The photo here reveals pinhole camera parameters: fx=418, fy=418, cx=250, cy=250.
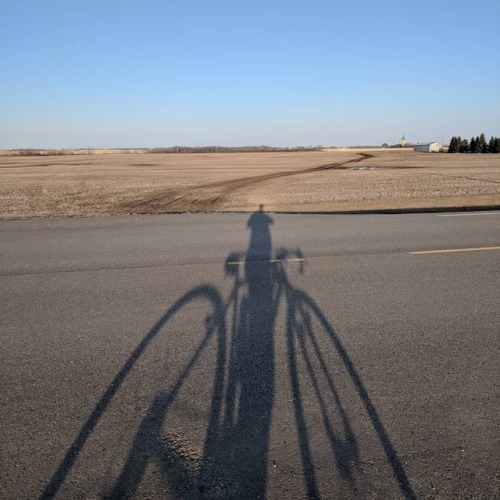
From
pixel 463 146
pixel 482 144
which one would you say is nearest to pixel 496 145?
pixel 482 144

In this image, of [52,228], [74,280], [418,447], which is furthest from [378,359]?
[52,228]

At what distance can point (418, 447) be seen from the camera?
2.54m

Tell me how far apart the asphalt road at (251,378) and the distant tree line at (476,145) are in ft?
283

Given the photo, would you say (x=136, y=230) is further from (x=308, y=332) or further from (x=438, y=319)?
(x=438, y=319)

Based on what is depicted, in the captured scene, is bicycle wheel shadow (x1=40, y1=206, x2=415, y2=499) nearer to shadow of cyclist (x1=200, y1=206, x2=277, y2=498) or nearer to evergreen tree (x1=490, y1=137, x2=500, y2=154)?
shadow of cyclist (x1=200, y1=206, x2=277, y2=498)

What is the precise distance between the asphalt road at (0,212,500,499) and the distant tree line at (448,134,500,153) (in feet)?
283

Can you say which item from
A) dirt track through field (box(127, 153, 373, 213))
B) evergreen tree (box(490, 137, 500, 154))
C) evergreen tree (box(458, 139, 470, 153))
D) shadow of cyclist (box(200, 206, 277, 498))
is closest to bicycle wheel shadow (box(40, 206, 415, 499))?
shadow of cyclist (box(200, 206, 277, 498))

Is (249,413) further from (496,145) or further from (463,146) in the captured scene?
(463,146)

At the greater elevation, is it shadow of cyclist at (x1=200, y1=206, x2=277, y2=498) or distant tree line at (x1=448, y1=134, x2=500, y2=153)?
distant tree line at (x1=448, y1=134, x2=500, y2=153)

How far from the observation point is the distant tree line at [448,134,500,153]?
78.9 metres

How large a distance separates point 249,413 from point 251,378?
0.43m

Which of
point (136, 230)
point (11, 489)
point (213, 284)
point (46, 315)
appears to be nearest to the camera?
point (11, 489)

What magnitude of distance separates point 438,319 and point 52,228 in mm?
8730

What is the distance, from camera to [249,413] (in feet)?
9.31
